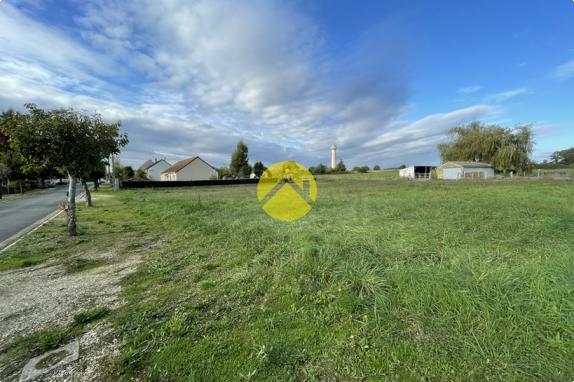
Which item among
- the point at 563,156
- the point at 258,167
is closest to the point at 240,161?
the point at 258,167

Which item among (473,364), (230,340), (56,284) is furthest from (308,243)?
(56,284)

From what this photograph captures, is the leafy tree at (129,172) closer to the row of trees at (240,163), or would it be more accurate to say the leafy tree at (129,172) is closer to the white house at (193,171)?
the white house at (193,171)

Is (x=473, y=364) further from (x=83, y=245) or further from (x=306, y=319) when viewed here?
(x=83, y=245)

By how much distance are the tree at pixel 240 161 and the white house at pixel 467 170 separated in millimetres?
40981

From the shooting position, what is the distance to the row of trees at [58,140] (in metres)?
6.66

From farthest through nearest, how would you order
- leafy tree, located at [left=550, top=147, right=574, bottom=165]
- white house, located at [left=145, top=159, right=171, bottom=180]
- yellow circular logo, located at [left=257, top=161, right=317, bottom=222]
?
leafy tree, located at [left=550, top=147, right=574, bottom=165], white house, located at [left=145, top=159, right=171, bottom=180], yellow circular logo, located at [left=257, top=161, right=317, bottom=222]

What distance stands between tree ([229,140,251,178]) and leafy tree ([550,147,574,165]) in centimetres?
10517

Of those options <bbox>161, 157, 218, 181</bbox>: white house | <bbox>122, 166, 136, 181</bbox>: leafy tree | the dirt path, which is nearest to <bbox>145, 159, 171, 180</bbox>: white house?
<bbox>122, 166, 136, 181</bbox>: leafy tree

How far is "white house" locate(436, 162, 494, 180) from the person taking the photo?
4334 centimetres

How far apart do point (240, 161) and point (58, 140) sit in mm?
51171

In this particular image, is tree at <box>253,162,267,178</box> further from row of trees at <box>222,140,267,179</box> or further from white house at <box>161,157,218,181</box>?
white house at <box>161,157,218,181</box>

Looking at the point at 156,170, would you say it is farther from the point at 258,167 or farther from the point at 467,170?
the point at 467,170

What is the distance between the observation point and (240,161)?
2269 inches

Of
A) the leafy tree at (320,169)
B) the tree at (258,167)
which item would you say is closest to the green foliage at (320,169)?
the leafy tree at (320,169)
